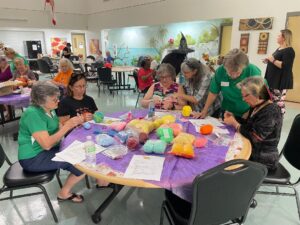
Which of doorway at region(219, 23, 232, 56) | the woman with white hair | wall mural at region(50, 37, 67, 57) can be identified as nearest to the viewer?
the woman with white hair

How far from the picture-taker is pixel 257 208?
83.1 inches

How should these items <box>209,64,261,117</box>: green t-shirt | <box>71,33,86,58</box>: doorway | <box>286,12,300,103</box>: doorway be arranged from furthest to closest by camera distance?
<box>71,33,86,58</box>: doorway, <box>286,12,300,103</box>: doorway, <box>209,64,261,117</box>: green t-shirt

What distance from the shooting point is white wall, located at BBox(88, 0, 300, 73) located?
16.7ft

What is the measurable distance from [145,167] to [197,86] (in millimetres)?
1694

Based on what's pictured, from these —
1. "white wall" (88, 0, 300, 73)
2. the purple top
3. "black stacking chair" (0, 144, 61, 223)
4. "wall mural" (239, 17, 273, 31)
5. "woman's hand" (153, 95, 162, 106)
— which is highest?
"white wall" (88, 0, 300, 73)

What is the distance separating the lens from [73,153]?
1.59 m

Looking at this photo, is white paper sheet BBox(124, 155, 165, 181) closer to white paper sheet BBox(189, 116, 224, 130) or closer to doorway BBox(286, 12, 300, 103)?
white paper sheet BBox(189, 116, 224, 130)

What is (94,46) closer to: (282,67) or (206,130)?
(282,67)

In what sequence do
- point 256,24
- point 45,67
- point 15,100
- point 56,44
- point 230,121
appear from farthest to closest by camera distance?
point 56,44 → point 45,67 → point 256,24 → point 15,100 → point 230,121

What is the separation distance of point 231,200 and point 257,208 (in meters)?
1.12

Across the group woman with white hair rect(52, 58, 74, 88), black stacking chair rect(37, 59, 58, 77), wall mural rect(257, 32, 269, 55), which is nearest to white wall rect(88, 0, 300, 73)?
wall mural rect(257, 32, 269, 55)

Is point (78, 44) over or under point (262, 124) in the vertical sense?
over

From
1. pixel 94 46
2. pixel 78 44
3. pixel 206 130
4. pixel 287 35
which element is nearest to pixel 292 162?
pixel 206 130

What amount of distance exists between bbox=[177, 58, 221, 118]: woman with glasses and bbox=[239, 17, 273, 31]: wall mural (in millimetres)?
3519
